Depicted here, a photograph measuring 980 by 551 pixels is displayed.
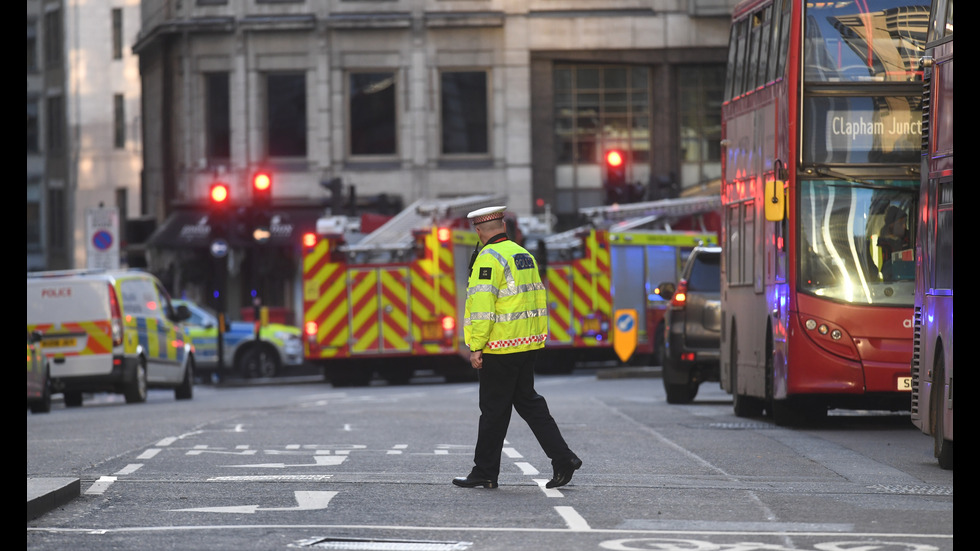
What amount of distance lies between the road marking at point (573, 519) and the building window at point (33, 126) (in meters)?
59.2

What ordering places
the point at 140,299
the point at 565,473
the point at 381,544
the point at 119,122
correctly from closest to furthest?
the point at 381,544 → the point at 565,473 → the point at 140,299 → the point at 119,122

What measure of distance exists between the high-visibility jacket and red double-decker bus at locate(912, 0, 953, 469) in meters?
2.78

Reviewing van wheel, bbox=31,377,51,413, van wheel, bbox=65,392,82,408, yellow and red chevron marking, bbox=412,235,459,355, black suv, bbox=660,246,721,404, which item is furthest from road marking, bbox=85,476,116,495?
yellow and red chevron marking, bbox=412,235,459,355

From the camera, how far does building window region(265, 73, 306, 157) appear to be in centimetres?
4775

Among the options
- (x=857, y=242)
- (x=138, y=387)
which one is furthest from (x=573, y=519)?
(x=138, y=387)

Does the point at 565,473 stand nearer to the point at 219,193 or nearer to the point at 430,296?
the point at 430,296

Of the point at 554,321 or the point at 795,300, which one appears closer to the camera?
the point at 795,300

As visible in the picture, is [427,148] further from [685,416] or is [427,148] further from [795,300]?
[795,300]

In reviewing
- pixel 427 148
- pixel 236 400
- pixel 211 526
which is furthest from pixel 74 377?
pixel 427 148

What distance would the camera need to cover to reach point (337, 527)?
9.18m

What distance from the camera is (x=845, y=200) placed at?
16.6 m

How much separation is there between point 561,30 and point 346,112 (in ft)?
19.3

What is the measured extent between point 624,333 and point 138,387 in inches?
393

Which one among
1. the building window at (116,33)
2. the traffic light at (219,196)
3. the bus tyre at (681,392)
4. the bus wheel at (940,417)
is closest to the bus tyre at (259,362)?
the traffic light at (219,196)
